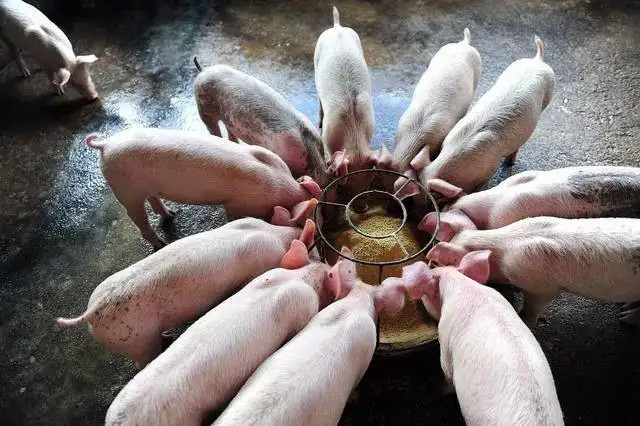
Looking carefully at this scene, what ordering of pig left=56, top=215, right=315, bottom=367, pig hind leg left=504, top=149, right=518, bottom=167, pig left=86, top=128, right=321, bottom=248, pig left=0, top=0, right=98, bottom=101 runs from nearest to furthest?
pig left=56, top=215, right=315, bottom=367, pig left=86, top=128, right=321, bottom=248, pig hind leg left=504, top=149, right=518, bottom=167, pig left=0, top=0, right=98, bottom=101

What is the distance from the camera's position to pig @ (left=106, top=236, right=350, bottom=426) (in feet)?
A: 5.66

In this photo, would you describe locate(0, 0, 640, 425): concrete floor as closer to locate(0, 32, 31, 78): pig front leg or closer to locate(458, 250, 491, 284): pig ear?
locate(0, 32, 31, 78): pig front leg

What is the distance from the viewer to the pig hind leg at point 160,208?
299 cm

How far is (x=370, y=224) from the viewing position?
2.83m

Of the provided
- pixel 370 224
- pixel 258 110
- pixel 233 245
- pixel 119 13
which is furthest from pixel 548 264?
pixel 119 13

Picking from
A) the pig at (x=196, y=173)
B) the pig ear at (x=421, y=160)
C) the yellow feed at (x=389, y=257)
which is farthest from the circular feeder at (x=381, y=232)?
the pig at (x=196, y=173)

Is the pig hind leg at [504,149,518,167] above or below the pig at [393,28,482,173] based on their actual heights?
below

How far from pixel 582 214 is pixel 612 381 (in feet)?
2.51

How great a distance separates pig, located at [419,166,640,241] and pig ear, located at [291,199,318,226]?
548 millimetres

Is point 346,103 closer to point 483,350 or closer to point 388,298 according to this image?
point 388,298

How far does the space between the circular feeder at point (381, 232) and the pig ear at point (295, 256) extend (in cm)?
13

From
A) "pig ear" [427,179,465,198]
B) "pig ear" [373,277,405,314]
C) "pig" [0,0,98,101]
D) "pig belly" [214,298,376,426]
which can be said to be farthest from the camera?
"pig" [0,0,98,101]

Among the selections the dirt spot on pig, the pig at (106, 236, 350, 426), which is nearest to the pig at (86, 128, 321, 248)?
the pig at (106, 236, 350, 426)

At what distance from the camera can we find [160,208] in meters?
3.04
